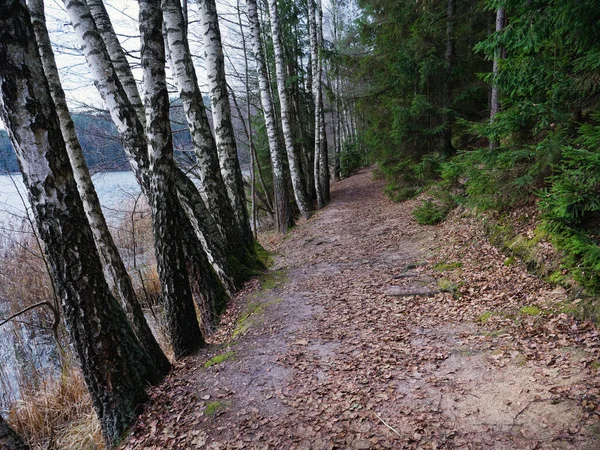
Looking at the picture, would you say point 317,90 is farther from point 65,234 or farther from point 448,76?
point 65,234

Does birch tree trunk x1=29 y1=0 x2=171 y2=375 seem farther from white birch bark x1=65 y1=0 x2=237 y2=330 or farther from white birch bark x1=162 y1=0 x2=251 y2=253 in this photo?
white birch bark x1=162 y1=0 x2=251 y2=253

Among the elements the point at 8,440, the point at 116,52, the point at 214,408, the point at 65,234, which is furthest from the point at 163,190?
the point at 116,52

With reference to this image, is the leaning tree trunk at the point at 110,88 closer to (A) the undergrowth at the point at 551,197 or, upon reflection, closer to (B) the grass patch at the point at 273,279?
(B) the grass patch at the point at 273,279

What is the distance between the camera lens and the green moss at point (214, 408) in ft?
10.7

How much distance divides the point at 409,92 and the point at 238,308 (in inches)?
336

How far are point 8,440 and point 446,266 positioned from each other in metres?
6.14

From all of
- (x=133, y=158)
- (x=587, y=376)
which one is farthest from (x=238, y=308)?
(x=587, y=376)

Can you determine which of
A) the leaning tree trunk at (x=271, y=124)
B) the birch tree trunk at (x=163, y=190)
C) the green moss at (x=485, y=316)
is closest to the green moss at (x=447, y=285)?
the green moss at (x=485, y=316)

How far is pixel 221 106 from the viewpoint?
7227mm

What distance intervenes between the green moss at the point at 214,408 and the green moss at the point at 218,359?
2.79ft

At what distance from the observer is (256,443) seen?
2771 millimetres

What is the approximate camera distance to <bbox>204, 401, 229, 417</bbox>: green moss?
3.27 m

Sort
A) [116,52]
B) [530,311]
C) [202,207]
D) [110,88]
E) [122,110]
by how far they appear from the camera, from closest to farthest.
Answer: [530,311]
[110,88]
[122,110]
[116,52]
[202,207]

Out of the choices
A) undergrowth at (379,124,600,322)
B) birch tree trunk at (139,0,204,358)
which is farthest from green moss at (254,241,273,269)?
undergrowth at (379,124,600,322)
